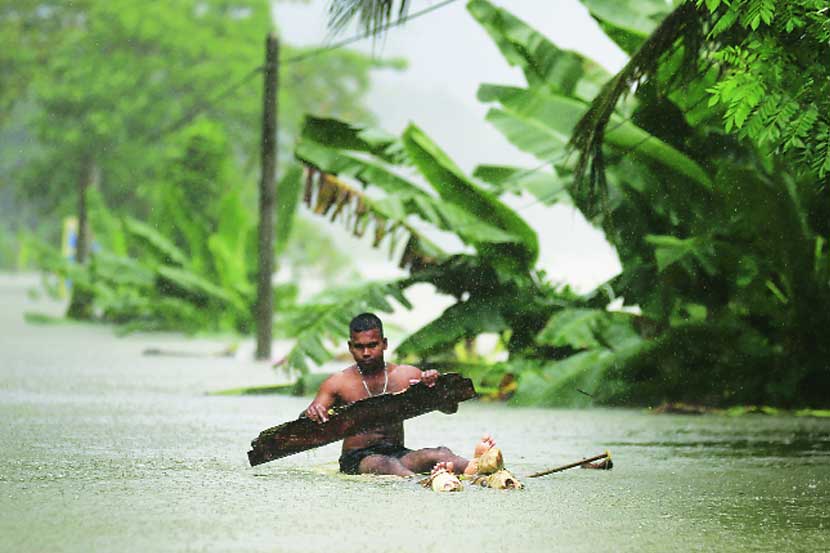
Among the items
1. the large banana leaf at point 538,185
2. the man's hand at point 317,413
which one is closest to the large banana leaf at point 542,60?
the large banana leaf at point 538,185

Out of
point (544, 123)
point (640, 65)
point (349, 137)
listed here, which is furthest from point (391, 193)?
point (640, 65)

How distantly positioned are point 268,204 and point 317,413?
12917 mm

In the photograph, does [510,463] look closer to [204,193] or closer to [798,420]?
[798,420]

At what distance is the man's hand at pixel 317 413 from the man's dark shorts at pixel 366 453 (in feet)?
1.39

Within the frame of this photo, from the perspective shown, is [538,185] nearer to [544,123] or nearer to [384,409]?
[544,123]

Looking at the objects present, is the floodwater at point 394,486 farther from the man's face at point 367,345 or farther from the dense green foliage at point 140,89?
the dense green foliage at point 140,89

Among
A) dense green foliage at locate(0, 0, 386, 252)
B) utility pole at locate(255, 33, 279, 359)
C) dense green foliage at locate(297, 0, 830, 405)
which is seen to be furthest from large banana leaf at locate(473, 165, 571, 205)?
dense green foliage at locate(0, 0, 386, 252)

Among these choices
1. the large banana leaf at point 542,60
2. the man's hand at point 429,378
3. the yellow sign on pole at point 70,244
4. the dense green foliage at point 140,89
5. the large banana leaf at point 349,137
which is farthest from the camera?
the dense green foliage at point 140,89

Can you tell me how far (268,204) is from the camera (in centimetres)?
2095

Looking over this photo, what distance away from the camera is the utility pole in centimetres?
2062

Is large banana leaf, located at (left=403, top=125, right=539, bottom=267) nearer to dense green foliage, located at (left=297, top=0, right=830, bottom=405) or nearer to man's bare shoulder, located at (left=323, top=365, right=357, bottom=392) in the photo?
dense green foliage, located at (left=297, top=0, right=830, bottom=405)

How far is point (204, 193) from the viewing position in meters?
32.7

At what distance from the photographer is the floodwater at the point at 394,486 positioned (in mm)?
6676

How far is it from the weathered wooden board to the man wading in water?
0.26 ft
